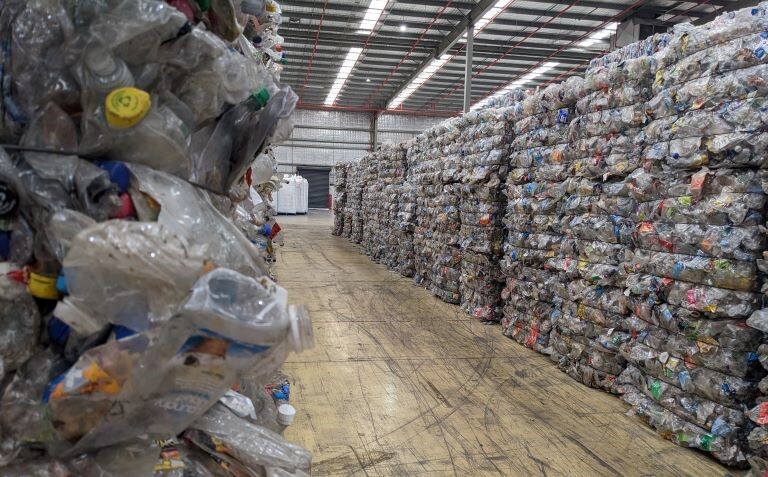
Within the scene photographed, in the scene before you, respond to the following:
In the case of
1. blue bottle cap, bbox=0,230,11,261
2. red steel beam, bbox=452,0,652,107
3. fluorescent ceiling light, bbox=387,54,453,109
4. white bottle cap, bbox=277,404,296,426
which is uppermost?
red steel beam, bbox=452,0,652,107

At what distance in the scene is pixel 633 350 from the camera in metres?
3.57

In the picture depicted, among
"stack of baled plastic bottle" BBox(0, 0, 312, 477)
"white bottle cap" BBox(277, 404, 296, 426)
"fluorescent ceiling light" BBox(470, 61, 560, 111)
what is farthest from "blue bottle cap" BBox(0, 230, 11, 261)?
"fluorescent ceiling light" BBox(470, 61, 560, 111)

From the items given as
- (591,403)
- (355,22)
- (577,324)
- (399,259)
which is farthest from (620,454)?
(355,22)

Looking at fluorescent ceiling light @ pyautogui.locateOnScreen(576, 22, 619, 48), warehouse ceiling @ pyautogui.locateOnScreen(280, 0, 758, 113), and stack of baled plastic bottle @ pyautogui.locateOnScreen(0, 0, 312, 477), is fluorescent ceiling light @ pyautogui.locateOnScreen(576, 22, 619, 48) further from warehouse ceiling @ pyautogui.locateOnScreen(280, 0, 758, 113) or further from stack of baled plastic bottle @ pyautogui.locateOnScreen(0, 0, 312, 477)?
stack of baled plastic bottle @ pyautogui.locateOnScreen(0, 0, 312, 477)

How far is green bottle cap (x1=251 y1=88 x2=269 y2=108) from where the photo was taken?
1.31 metres

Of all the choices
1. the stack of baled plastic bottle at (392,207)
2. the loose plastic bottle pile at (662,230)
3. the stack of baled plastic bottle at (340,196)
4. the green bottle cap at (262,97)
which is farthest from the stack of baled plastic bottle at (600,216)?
the stack of baled plastic bottle at (340,196)

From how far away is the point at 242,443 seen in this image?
1.18 metres

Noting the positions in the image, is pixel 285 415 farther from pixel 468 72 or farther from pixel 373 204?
pixel 373 204

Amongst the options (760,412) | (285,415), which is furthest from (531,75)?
(285,415)

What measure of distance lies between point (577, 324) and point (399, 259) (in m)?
5.32

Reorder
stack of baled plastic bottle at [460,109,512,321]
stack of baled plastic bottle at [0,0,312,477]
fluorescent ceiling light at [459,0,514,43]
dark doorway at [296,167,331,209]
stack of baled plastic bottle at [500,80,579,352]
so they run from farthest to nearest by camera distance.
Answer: dark doorway at [296,167,331,209] < fluorescent ceiling light at [459,0,514,43] < stack of baled plastic bottle at [460,109,512,321] < stack of baled plastic bottle at [500,80,579,352] < stack of baled plastic bottle at [0,0,312,477]

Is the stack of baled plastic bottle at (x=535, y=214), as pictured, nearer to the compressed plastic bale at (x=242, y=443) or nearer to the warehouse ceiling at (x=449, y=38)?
the compressed plastic bale at (x=242, y=443)

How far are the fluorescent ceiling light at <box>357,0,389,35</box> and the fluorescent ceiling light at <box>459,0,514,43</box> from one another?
2.03 m

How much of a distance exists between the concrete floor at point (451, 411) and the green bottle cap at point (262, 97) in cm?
212
